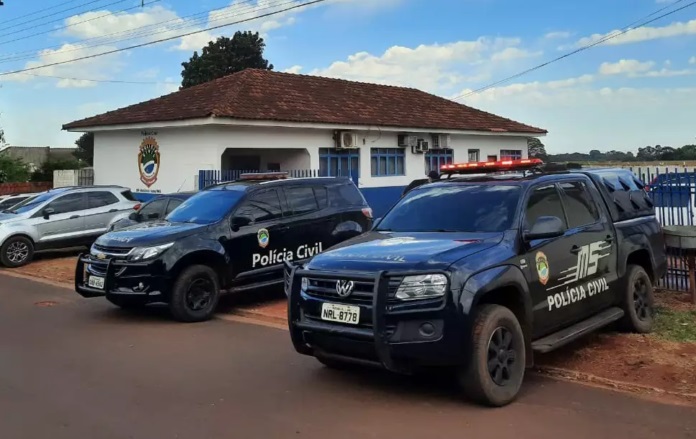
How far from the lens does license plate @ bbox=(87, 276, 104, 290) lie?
28.3 feet

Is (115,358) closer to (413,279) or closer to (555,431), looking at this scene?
(413,279)

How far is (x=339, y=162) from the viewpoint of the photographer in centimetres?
2203

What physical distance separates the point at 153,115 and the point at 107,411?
16082 mm

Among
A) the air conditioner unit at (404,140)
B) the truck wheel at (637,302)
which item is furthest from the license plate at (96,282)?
the air conditioner unit at (404,140)

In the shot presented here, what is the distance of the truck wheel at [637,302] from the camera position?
712 cm

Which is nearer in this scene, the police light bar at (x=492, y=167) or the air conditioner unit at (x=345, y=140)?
the police light bar at (x=492, y=167)

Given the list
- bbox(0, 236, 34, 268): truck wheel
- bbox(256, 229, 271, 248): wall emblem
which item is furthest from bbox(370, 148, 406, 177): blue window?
bbox(256, 229, 271, 248): wall emblem

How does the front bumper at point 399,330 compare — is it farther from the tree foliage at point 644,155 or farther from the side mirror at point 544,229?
the tree foliage at point 644,155

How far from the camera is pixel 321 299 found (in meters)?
5.35

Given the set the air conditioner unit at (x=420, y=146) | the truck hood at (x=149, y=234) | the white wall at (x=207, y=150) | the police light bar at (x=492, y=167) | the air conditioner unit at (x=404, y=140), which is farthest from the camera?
the air conditioner unit at (x=420, y=146)

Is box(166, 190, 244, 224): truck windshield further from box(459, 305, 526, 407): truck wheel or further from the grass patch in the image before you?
the grass patch

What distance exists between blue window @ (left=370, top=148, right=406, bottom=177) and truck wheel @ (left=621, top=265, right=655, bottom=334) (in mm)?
16191

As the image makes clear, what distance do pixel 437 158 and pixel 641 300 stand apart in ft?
63.0

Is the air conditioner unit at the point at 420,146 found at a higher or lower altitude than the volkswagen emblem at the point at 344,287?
higher
